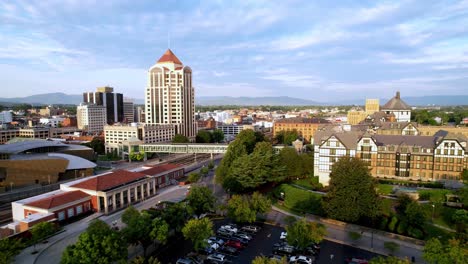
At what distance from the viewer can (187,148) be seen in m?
85.2

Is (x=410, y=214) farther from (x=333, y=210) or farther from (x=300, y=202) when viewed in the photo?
(x=300, y=202)

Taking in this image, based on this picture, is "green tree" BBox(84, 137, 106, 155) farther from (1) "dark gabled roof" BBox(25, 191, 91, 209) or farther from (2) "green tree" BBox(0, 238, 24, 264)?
(2) "green tree" BBox(0, 238, 24, 264)

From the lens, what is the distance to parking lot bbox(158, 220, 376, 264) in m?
29.7

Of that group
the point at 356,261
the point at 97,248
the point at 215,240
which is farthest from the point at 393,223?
the point at 97,248

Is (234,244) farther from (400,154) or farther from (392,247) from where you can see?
(400,154)

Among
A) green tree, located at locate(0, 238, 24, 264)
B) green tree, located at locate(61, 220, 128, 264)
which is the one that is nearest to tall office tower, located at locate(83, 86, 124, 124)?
green tree, located at locate(0, 238, 24, 264)

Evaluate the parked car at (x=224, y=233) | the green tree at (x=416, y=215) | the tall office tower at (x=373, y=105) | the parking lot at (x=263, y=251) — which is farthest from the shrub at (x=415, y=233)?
the tall office tower at (x=373, y=105)

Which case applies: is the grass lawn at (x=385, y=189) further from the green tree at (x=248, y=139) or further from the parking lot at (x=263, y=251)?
the green tree at (x=248, y=139)

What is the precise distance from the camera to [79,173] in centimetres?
6391

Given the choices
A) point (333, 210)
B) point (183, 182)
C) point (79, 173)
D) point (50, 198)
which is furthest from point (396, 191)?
point (79, 173)

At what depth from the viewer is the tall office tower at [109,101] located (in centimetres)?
17762

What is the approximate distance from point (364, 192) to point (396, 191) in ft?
36.7

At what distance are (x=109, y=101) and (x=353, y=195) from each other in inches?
6753

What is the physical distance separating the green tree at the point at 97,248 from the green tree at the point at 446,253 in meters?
24.9
